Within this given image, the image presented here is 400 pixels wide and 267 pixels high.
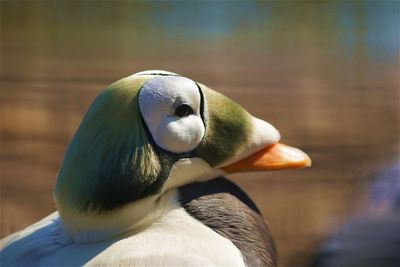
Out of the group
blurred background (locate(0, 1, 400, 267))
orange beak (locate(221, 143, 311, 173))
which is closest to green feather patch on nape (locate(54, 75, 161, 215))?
orange beak (locate(221, 143, 311, 173))

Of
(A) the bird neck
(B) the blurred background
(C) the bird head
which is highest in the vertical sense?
(C) the bird head

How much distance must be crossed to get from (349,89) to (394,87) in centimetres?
10

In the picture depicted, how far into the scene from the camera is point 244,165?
3.44 feet

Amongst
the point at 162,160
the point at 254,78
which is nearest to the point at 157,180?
the point at 162,160

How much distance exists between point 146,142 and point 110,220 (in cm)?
9

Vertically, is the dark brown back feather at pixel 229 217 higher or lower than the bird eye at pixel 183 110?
lower

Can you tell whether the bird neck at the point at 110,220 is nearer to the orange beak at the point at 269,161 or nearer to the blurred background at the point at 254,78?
the orange beak at the point at 269,161

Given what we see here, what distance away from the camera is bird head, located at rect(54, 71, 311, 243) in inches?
38.3

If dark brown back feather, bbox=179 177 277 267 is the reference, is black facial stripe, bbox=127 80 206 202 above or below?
above

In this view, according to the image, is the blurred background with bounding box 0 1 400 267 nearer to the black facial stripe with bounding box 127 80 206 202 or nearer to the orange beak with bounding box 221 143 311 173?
the orange beak with bounding box 221 143 311 173

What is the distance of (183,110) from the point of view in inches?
39.1

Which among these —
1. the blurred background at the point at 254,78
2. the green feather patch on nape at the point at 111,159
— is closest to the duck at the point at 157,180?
the green feather patch on nape at the point at 111,159

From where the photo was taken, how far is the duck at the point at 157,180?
974mm

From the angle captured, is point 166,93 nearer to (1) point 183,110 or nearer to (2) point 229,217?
(1) point 183,110
